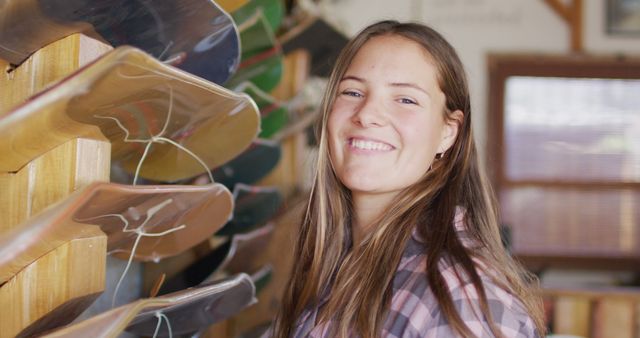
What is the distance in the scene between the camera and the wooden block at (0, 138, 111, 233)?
2.09 feet

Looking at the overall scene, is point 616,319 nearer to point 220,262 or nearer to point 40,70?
point 220,262

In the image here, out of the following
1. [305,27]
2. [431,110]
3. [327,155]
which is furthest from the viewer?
[305,27]

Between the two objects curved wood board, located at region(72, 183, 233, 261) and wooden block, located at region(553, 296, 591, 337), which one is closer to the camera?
curved wood board, located at region(72, 183, 233, 261)

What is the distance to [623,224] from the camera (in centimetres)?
401

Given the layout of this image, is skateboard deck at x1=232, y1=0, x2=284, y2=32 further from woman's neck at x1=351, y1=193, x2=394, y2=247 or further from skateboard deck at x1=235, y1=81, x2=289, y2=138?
woman's neck at x1=351, y1=193, x2=394, y2=247

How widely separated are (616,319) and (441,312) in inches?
83.5

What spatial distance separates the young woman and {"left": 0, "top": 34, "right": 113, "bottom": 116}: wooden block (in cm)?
43

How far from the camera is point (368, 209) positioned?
3.52 ft

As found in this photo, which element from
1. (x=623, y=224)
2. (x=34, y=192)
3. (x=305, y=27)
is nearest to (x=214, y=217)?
(x=34, y=192)

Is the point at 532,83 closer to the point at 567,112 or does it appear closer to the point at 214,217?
the point at 567,112

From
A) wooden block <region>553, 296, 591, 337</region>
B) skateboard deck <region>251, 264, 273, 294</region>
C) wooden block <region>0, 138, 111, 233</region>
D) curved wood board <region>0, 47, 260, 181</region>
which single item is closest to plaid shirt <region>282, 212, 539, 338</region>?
curved wood board <region>0, 47, 260, 181</region>

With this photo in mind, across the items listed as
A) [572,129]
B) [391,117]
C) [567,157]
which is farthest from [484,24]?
[391,117]

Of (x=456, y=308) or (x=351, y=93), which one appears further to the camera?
(x=351, y=93)

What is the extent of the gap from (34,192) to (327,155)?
0.57 m
